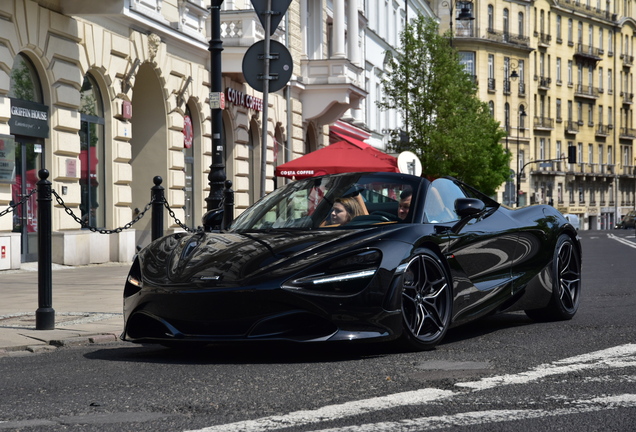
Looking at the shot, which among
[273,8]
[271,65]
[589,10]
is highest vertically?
[589,10]

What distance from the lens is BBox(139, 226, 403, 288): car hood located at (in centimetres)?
637

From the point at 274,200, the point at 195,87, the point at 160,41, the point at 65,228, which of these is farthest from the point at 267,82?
the point at 195,87

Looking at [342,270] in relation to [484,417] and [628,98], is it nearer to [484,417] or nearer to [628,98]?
[484,417]

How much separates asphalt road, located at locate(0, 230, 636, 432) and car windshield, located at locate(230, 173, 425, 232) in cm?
85

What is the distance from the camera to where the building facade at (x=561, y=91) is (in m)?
93.1

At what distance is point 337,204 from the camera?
7438mm

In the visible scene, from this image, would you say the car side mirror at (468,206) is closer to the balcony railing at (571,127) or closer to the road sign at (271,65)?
the road sign at (271,65)

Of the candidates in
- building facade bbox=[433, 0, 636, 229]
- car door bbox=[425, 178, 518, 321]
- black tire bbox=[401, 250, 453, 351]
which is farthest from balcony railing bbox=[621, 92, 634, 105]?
black tire bbox=[401, 250, 453, 351]

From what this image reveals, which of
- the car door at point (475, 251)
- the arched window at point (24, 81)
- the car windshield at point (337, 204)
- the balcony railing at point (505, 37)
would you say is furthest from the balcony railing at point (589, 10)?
the car windshield at point (337, 204)

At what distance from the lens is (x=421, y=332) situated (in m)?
6.82

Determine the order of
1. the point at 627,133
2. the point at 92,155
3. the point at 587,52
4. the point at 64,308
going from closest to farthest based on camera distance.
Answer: the point at 64,308 → the point at 92,155 → the point at 587,52 → the point at 627,133

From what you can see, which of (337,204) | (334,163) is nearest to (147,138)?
(334,163)

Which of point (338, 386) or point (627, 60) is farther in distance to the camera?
point (627, 60)

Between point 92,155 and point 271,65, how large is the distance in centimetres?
860
